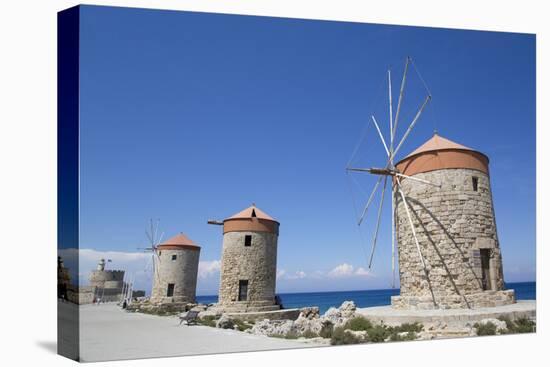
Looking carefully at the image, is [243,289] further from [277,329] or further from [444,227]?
[444,227]

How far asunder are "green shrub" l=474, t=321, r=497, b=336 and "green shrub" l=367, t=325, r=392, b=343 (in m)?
1.53

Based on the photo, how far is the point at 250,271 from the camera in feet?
40.7

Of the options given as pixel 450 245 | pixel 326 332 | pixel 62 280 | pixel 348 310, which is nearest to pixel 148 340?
pixel 62 280

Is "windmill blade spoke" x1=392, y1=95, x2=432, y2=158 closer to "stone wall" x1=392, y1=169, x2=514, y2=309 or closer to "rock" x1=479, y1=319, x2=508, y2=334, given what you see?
"stone wall" x1=392, y1=169, x2=514, y2=309

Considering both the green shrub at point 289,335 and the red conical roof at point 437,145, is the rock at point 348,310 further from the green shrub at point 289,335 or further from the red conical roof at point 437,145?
the red conical roof at point 437,145

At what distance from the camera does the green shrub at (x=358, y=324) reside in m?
8.52

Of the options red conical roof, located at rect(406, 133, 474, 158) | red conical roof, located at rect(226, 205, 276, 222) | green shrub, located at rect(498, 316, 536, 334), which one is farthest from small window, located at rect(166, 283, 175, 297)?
green shrub, located at rect(498, 316, 536, 334)

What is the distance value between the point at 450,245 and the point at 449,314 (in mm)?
Result: 1394

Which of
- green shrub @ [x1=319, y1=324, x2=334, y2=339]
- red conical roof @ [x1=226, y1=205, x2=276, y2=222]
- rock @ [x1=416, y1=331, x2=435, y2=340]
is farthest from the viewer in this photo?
red conical roof @ [x1=226, y1=205, x2=276, y2=222]

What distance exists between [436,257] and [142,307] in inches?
362

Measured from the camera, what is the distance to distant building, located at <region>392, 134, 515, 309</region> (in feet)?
30.5

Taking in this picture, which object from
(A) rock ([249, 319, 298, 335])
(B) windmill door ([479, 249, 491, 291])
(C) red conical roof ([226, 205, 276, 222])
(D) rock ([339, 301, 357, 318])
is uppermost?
(C) red conical roof ([226, 205, 276, 222])

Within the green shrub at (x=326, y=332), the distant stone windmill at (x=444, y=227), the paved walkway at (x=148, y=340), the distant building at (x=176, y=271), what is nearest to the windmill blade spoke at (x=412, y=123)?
the distant stone windmill at (x=444, y=227)

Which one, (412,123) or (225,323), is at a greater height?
(412,123)
